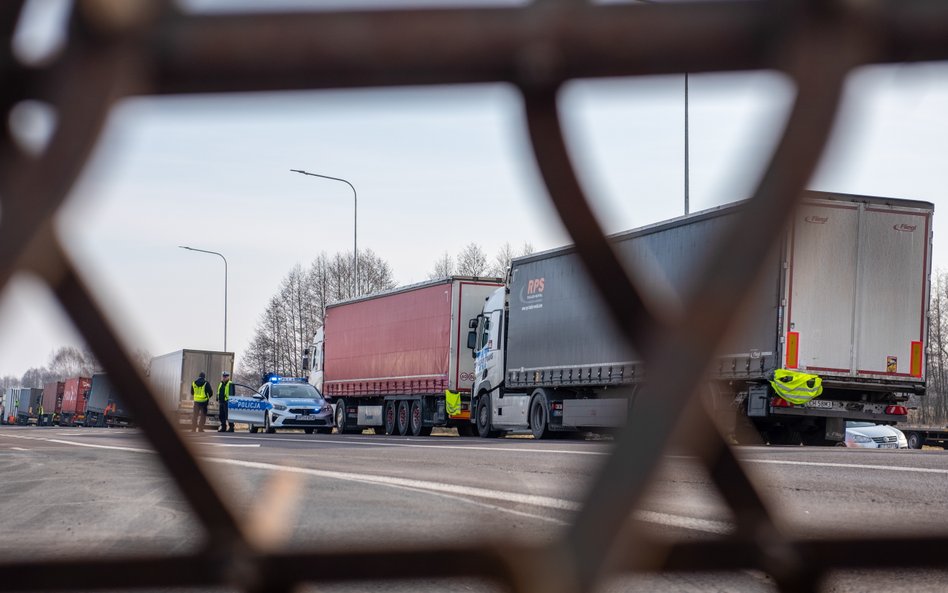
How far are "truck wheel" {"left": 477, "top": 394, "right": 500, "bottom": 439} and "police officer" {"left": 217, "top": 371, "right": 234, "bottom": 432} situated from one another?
7.79 m

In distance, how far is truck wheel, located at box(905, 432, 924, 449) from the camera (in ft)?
114

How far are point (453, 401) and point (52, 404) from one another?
59799mm

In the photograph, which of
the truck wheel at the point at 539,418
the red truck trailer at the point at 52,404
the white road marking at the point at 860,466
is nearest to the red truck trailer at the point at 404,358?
the truck wheel at the point at 539,418

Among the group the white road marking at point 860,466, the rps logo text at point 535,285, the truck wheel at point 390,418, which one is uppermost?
the rps logo text at point 535,285

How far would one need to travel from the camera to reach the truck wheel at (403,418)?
111ft

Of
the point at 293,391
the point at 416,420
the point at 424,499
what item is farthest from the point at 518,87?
the point at 293,391

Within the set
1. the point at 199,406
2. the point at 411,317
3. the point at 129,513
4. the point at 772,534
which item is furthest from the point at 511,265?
the point at 772,534

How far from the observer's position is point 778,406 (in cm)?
1955

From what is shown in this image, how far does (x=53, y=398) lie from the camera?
82.0 metres

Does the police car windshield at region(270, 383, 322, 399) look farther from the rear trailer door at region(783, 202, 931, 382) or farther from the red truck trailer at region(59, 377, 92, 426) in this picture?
the red truck trailer at region(59, 377, 92, 426)

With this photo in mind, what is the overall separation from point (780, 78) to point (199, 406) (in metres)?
29.3

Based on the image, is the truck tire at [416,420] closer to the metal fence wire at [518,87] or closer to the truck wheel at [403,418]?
the truck wheel at [403,418]

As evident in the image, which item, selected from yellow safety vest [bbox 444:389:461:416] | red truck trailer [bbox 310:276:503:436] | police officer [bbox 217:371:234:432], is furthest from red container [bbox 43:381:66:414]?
yellow safety vest [bbox 444:389:461:416]

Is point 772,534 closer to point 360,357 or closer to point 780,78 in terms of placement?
point 780,78
